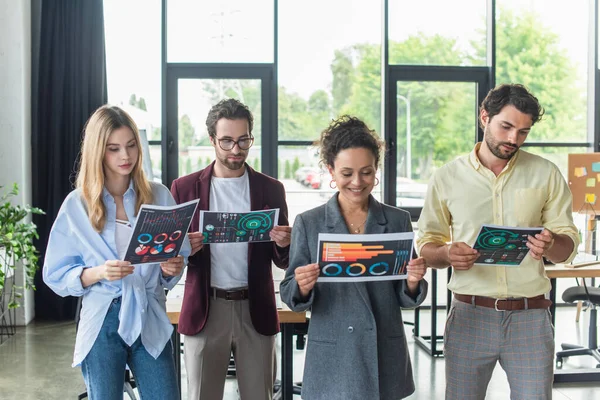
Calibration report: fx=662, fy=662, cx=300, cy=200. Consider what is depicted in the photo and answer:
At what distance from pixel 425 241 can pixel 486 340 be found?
42cm

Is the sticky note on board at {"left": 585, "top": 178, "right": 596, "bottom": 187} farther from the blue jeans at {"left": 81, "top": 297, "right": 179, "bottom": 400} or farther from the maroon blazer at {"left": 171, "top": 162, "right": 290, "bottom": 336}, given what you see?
the blue jeans at {"left": 81, "top": 297, "right": 179, "bottom": 400}

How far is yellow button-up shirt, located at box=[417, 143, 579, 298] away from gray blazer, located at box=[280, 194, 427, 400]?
41 centimetres

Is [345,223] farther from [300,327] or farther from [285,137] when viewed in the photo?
[285,137]

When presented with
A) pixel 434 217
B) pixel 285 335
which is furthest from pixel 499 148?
pixel 285 335

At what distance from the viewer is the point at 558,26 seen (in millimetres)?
6840

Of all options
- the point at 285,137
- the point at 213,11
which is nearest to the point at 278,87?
the point at 285,137

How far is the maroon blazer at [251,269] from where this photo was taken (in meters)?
2.50

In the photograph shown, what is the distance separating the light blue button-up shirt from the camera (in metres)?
2.10

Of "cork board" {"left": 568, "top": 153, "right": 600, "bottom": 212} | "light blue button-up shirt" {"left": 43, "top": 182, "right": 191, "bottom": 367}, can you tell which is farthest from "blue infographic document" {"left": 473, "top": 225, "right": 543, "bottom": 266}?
"cork board" {"left": 568, "top": 153, "right": 600, "bottom": 212}

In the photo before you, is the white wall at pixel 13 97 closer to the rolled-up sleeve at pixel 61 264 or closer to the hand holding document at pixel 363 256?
the rolled-up sleeve at pixel 61 264

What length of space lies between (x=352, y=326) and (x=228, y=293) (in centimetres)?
61

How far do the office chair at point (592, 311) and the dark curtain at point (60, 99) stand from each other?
433cm

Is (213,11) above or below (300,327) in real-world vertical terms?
above

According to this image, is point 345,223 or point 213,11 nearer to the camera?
point 345,223
